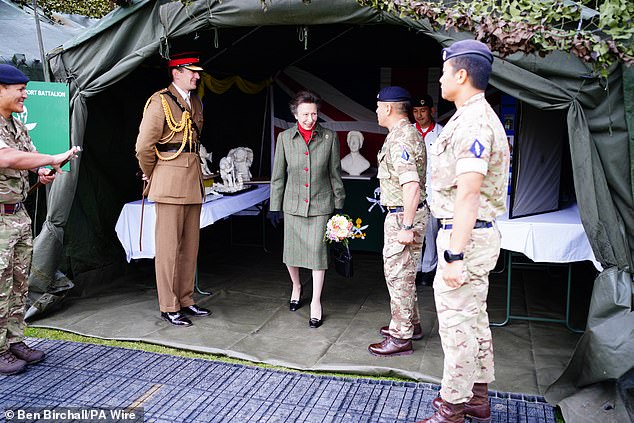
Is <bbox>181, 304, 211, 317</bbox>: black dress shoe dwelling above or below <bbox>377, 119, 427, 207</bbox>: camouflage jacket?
below

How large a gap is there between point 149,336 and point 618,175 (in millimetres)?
3260

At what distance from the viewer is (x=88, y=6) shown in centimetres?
851

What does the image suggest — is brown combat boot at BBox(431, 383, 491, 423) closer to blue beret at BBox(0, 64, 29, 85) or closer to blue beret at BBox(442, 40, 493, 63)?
blue beret at BBox(442, 40, 493, 63)

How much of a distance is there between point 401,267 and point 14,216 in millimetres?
2455

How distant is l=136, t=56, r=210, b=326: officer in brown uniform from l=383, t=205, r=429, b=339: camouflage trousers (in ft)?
5.22

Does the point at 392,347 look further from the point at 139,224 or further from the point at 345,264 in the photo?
the point at 139,224

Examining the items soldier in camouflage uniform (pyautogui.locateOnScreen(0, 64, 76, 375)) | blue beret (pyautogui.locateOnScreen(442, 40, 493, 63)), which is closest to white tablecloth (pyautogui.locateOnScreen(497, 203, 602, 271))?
blue beret (pyautogui.locateOnScreen(442, 40, 493, 63))

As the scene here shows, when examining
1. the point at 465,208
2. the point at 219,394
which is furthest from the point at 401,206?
the point at 219,394

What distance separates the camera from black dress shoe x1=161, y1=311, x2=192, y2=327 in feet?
14.9

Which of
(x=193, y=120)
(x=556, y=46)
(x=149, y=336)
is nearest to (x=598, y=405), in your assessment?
(x=556, y=46)

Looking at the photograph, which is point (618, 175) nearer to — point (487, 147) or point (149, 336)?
point (487, 147)

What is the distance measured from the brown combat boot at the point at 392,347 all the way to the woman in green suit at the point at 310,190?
69cm

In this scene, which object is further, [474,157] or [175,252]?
[175,252]

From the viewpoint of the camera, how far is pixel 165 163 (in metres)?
4.43
